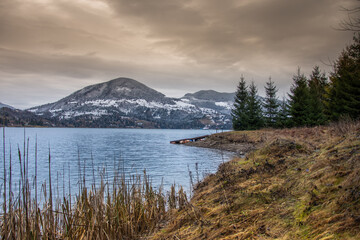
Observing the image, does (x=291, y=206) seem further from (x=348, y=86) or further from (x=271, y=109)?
(x=271, y=109)

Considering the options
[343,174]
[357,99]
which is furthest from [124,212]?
[357,99]

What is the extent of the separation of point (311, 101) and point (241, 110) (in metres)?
15.2

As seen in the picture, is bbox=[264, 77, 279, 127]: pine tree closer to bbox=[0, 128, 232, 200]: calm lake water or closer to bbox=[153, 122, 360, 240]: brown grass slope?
bbox=[0, 128, 232, 200]: calm lake water

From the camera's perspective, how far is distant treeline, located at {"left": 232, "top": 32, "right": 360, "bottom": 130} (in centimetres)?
2670

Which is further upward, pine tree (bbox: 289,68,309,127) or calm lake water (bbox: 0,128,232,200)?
pine tree (bbox: 289,68,309,127)

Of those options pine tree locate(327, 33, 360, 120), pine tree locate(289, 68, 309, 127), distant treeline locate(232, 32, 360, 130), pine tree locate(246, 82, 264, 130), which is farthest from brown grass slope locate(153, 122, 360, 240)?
pine tree locate(246, 82, 264, 130)

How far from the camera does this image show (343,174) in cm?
473

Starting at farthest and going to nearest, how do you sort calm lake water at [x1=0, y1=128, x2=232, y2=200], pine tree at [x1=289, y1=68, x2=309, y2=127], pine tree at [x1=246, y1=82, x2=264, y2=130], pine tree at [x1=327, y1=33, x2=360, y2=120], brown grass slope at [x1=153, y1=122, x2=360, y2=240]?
pine tree at [x1=246, y1=82, x2=264, y2=130], pine tree at [x1=289, y1=68, x2=309, y2=127], pine tree at [x1=327, y1=33, x2=360, y2=120], calm lake water at [x1=0, y1=128, x2=232, y2=200], brown grass slope at [x1=153, y1=122, x2=360, y2=240]

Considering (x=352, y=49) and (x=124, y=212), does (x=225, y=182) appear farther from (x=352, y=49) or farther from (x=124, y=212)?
(x=352, y=49)

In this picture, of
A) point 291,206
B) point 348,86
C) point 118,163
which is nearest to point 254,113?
point 348,86

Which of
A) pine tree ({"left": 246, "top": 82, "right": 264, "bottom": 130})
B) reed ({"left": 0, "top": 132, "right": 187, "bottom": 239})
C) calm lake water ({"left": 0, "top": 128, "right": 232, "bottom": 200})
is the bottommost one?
calm lake water ({"left": 0, "top": 128, "right": 232, "bottom": 200})

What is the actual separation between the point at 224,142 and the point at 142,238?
127 feet

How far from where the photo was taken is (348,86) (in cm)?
2633

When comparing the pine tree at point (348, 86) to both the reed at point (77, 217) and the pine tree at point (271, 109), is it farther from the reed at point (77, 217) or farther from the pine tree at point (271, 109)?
the reed at point (77, 217)
